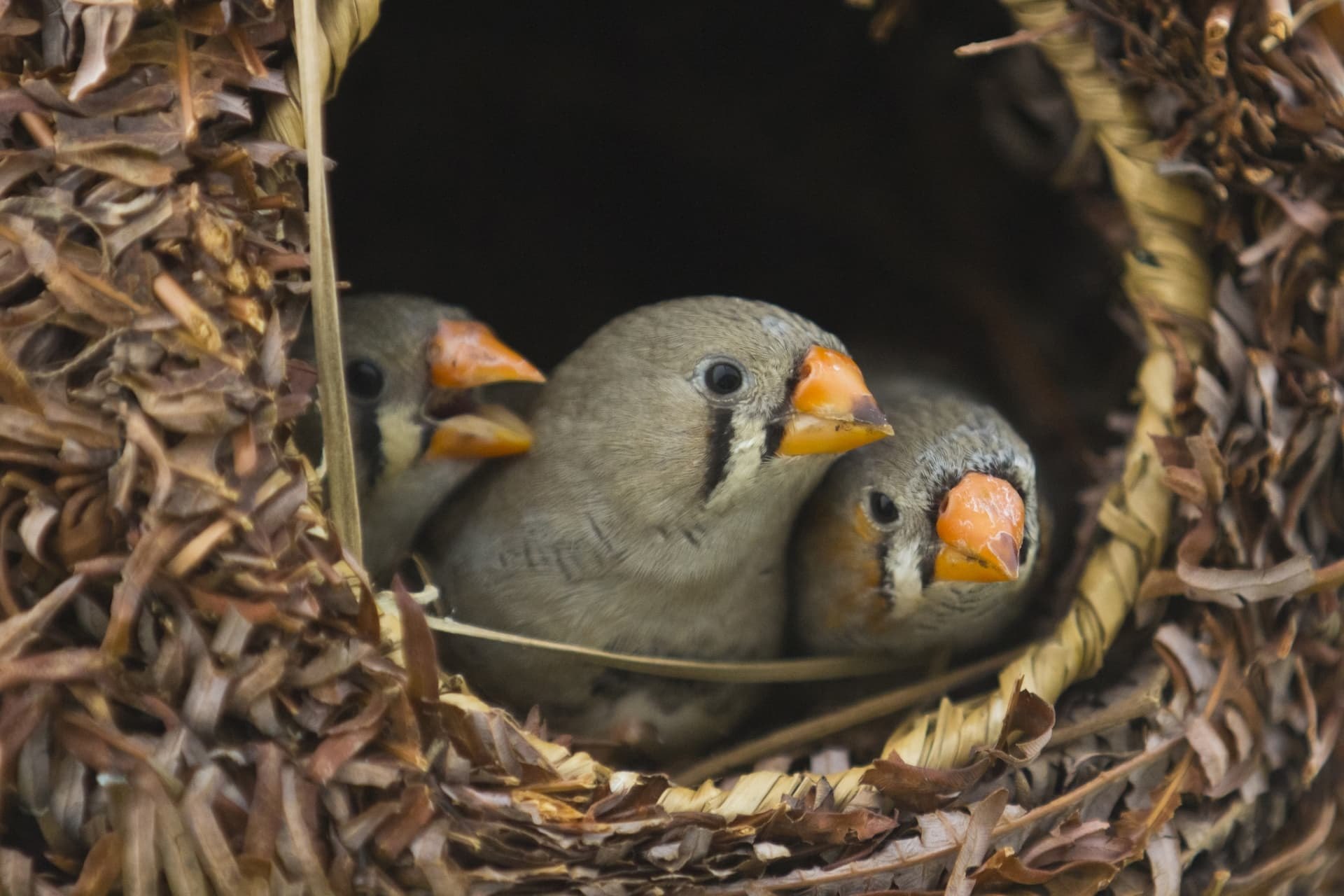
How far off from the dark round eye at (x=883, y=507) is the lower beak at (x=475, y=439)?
530 mm

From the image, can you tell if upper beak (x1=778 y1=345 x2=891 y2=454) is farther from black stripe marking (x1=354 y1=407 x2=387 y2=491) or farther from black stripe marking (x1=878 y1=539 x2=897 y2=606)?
black stripe marking (x1=354 y1=407 x2=387 y2=491)

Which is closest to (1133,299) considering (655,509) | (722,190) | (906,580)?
(906,580)

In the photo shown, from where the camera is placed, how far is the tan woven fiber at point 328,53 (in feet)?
4.59

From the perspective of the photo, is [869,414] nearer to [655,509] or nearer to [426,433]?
[655,509]

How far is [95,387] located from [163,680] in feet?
0.98

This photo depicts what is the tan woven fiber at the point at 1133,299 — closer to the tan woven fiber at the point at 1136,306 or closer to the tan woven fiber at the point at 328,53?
the tan woven fiber at the point at 1136,306

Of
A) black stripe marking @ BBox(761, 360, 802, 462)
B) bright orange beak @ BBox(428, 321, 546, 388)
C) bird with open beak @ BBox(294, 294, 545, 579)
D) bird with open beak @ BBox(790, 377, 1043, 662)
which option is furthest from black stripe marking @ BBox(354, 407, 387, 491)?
bird with open beak @ BBox(790, 377, 1043, 662)

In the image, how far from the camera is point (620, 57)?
8.65ft

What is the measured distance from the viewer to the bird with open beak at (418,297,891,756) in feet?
5.78

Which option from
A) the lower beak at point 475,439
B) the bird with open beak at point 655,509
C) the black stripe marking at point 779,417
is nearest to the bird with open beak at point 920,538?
the bird with open beak at point 655,509

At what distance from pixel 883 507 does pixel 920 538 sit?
0.27 ft

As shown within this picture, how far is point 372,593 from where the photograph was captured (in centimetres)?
130

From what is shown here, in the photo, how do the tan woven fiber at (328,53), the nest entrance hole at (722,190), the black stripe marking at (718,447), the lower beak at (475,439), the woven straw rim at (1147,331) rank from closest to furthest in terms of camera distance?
the tan woven fiber at (328,53), the woven straw rim at (1147,331), the black stripe marking at (718,447), the lower beak at (475,439), the nest entrance hole at (722,190)

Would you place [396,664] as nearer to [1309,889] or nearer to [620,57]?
[1309,889]
